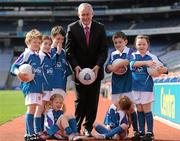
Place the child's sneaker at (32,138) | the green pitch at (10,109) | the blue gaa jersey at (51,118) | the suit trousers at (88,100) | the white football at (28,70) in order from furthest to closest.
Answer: the green pitch at (10,109) → the suit trousers at (88,100) → the blue gaa jersey at (51,118) → the child's sneaker at (32,138) → the white football at (28,70)

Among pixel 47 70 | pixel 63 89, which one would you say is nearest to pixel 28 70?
pixel 47 70

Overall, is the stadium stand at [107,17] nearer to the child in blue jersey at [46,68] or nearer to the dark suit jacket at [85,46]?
the dark suit jacket at [85,46]

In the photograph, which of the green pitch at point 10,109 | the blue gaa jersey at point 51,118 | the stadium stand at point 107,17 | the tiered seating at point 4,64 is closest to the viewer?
the blue gaa jersey at point 51,118

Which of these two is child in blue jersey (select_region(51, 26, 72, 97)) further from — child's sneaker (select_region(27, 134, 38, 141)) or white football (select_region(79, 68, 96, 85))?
child's sneaker (select_region(27, 134, 38, 141))

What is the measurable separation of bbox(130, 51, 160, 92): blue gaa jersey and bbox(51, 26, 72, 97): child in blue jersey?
1.13m

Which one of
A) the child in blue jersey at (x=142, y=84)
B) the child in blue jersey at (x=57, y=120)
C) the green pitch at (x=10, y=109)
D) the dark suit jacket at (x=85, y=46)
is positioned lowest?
the green pitch at (x=10, y=109)

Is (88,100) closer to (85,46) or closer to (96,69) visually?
(96,69)

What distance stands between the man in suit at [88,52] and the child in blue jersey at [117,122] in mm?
302

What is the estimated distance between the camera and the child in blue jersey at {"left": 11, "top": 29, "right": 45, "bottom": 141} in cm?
649

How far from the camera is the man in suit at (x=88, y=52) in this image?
23.8 feet

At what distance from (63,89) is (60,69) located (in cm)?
35

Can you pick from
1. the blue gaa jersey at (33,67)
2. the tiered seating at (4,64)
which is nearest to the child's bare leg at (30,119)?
the blue gaa jersey at (33,67)

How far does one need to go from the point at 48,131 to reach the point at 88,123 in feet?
2.70

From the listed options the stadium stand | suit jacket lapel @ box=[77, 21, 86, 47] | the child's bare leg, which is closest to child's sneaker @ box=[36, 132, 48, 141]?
the child's bare leg
